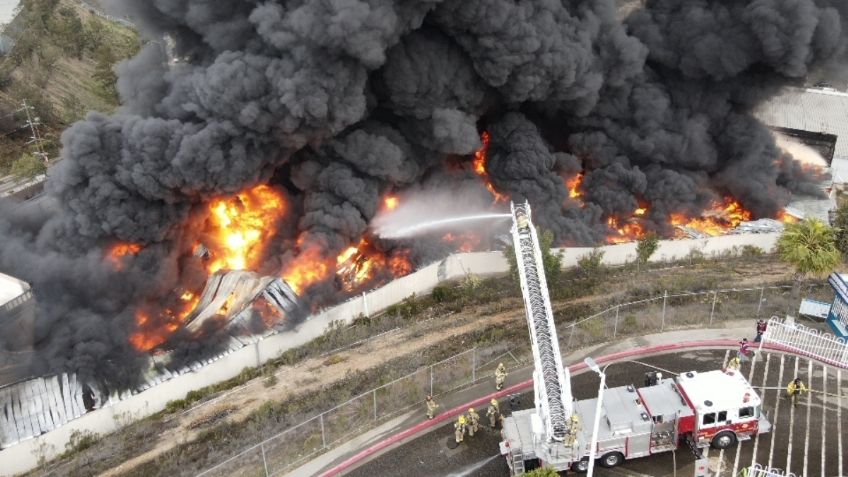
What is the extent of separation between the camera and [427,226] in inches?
1420

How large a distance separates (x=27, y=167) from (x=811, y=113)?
43.2m

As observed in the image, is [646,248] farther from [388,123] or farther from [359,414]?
[359,414]

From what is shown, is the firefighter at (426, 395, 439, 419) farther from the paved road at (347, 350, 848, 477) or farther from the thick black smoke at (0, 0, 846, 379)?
the thick black smoke at (0, 0, 846, 379)

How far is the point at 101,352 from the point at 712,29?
3260 cm

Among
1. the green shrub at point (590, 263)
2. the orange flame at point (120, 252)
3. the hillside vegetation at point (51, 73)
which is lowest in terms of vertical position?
the green shrub at point (590, 263)

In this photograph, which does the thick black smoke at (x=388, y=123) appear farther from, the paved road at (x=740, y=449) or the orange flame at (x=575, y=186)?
the paved road at (x=740, y=449)

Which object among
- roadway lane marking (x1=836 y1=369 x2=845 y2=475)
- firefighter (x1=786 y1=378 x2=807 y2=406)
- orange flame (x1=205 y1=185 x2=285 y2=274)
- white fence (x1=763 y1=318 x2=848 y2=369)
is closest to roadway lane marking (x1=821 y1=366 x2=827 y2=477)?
roadway lane marking (x1=836 y1=369 x2=845 y2=475)

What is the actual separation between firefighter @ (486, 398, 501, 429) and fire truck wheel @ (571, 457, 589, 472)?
9.73ft

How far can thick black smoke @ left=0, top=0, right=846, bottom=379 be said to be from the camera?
28.8 meters

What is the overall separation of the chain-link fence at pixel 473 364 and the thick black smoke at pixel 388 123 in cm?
737

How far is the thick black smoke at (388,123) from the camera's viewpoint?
28.8 m

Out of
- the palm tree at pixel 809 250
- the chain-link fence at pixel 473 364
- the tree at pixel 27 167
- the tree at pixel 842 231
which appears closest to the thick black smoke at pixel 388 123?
the tree at pixel 842 231

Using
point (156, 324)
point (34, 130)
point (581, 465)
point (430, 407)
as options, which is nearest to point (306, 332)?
point (156, 324)

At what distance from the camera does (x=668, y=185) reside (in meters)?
38.9
